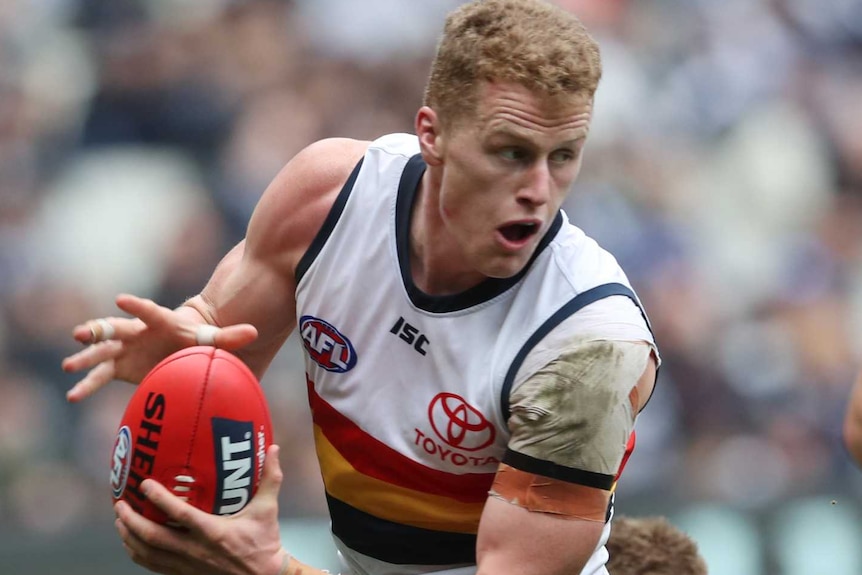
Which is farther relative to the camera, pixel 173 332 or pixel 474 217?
pixel 173 332

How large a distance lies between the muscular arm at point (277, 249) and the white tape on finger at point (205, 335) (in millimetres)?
437

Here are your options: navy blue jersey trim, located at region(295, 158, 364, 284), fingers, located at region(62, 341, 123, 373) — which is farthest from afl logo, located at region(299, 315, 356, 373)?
fingers, located at region(62, 341, 123, 373)

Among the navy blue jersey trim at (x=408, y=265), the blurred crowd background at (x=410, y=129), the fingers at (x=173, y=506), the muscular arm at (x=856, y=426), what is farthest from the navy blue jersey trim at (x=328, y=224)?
the blurred crowd background at (x=410, y=129)

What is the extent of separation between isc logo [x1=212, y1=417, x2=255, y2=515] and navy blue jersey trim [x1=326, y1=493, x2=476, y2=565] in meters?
0.78

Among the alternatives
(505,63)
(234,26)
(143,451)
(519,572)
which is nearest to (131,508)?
(143,451)

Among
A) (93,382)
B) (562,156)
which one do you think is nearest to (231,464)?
(93,382)

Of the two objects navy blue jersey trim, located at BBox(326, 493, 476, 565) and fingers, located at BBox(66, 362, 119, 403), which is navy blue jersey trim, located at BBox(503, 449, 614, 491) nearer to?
navy blue jersey trim, located at BBox(326, 493, 476, 565)

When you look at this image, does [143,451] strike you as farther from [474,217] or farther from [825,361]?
[825,361]

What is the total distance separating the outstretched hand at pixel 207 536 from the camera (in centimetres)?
367

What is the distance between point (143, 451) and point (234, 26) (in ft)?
21.5

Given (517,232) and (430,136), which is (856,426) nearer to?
(517,232)

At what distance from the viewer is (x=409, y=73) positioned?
10.0m

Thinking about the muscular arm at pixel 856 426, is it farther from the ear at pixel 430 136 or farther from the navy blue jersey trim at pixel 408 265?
the ear at pixel 430 136

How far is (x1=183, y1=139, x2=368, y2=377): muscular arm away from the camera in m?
4.46
